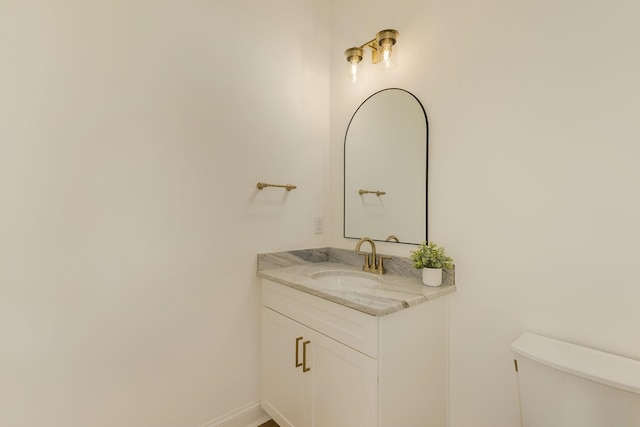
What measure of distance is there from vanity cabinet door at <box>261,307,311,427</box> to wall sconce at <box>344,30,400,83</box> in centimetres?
154

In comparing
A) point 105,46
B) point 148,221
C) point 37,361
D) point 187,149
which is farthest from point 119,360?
point 105,46

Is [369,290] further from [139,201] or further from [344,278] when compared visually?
[139,201]

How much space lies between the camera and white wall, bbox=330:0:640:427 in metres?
1.00

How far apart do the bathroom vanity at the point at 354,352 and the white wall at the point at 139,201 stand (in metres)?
0.25

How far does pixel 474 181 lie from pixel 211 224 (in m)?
1.33

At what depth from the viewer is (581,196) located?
3.50 feet

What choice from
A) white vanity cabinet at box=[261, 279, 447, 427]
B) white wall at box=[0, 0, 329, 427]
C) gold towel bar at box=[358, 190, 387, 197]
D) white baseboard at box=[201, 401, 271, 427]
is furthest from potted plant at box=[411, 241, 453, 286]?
white baseboard at box=[201, 401, 271, 427]

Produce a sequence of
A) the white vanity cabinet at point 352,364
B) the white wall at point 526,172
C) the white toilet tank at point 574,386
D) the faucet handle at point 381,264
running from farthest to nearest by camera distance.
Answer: the faucet handle at point 381,264
the white vanity cabinet at point 352,364
the white wall at point 526,172
the white toilet tank at point 574,386

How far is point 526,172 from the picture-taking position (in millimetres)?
1196

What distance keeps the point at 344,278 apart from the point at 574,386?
1059 mm

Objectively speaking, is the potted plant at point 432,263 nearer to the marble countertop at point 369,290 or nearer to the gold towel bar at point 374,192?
the marble countertop at point 369,290

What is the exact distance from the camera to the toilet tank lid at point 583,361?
2.82 ft

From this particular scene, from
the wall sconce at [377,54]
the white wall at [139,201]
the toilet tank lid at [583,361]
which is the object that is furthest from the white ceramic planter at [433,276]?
the wall sconce at [377,54]

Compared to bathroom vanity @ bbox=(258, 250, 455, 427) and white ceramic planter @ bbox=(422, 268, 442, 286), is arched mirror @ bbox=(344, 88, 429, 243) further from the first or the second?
bathroom vanity @ bbox=(258, 250, 455, 427)
